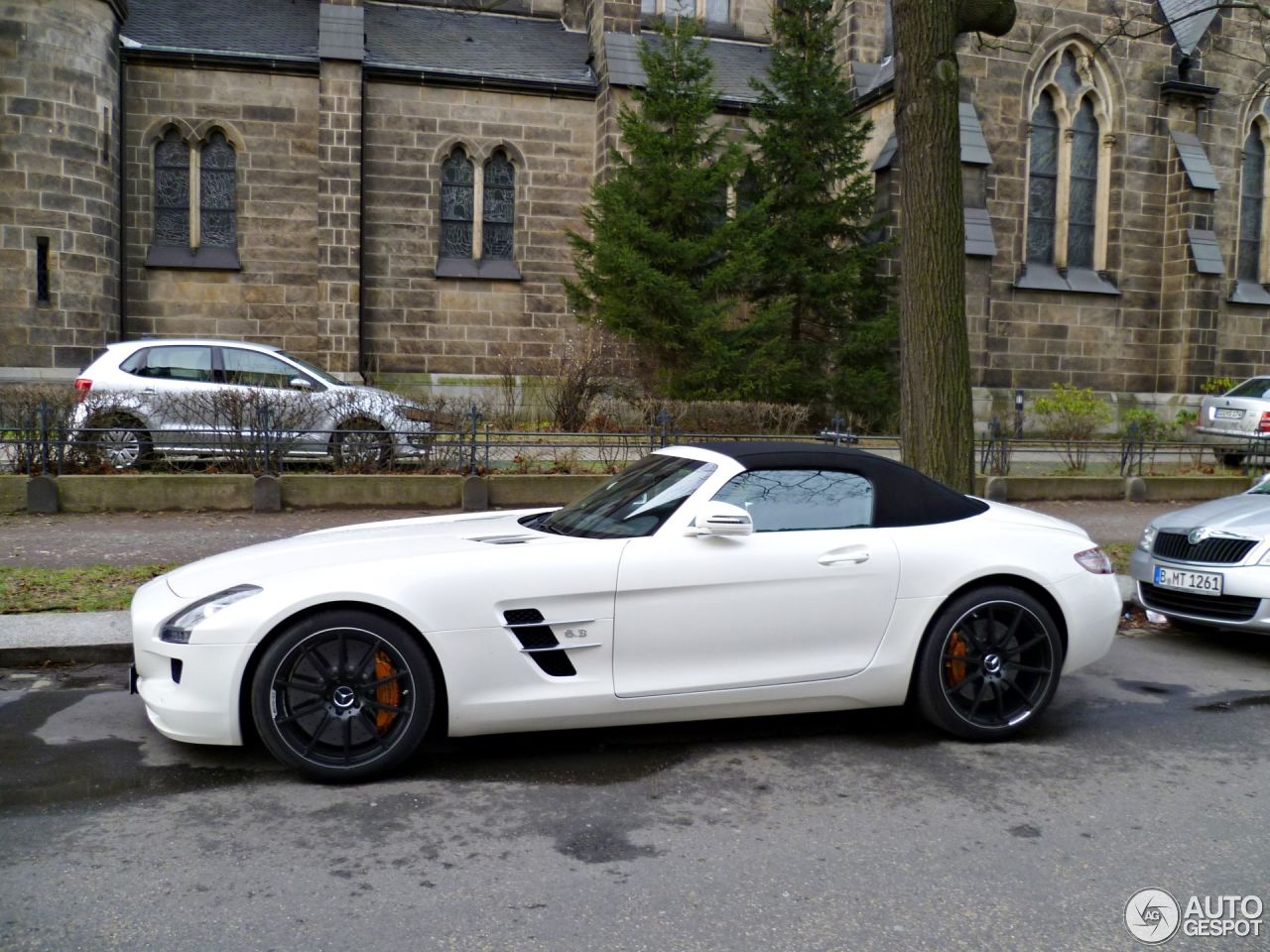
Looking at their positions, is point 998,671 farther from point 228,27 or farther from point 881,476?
point 228,27

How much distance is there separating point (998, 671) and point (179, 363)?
1058 cm

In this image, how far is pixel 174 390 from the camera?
477 inches

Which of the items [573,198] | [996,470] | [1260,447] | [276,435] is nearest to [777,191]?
[573,198]

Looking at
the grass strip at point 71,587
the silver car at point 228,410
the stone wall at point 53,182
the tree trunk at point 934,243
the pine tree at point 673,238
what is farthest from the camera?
the stone wall at point 53,182

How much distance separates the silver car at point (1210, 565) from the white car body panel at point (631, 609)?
6.71 ft

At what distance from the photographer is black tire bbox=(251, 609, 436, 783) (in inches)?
170

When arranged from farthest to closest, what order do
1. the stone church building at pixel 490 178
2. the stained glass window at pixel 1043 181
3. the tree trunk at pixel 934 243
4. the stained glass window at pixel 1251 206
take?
the stained glass window at pixel 1251 206 → the stained glass window at pixel 1043 181 → the stone church building at pixel 490 178 → the tree trunk at pixel 934 243

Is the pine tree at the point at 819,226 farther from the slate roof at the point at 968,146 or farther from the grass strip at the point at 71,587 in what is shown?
the grass strip at the point at 71,587

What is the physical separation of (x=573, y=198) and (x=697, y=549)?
1705 centimetres

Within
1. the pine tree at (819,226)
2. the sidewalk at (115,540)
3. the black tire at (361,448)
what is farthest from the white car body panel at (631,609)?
the pine tree at (819,226)

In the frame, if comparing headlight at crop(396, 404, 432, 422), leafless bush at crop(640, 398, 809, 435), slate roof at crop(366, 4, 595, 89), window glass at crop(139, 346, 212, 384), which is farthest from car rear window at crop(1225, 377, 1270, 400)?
window glass at crop(139, 346, 212, 384)

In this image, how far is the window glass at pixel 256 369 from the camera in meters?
12.5

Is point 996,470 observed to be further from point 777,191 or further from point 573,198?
point 573,198

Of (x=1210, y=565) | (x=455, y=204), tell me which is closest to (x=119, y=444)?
(x=1210, y=565)
